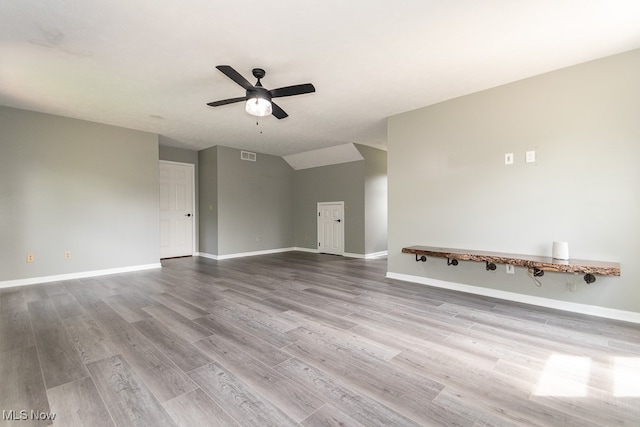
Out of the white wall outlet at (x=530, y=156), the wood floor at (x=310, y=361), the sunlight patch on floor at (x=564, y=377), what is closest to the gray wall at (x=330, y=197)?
the wood floor at (x=310, y=361)

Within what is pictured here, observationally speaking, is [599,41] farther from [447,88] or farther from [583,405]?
[583,405]

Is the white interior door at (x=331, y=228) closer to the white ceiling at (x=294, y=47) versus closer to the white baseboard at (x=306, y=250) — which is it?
the white baseboard at (x=306, y=250)

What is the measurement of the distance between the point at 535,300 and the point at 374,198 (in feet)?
13.4

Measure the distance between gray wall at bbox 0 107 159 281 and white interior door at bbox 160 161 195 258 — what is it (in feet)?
3.31

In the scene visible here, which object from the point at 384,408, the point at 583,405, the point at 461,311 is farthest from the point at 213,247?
the point at 583,405

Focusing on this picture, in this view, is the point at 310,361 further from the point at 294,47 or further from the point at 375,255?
the point at 375,255

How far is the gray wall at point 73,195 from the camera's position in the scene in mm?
4094

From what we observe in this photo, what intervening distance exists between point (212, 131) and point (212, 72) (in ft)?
7.78

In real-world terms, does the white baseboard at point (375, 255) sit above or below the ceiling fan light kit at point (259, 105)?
below

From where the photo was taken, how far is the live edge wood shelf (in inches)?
102

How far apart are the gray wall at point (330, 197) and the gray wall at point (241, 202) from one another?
404 mm

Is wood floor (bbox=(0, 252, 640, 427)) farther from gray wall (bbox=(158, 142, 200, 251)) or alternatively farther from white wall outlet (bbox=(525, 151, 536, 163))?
gray wall (bbox=(158, 142, 200, 251))

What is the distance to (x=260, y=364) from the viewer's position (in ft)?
6.54

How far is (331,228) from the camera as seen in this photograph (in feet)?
24.0
